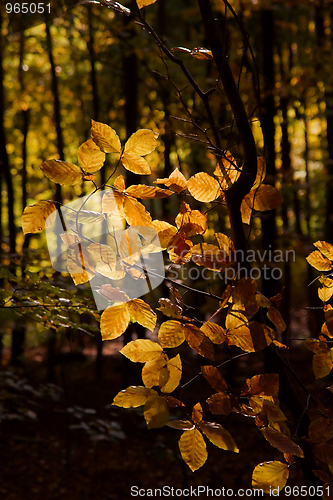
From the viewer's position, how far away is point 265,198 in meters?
0.92

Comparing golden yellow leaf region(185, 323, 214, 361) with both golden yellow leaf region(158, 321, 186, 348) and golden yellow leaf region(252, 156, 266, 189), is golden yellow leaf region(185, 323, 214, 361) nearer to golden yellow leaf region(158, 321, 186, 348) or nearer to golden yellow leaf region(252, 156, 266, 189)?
golden yellow leaf region(158, 321, 186, 348)

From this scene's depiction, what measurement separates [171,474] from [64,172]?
430 centimetres

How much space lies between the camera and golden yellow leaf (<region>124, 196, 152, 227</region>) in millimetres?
842

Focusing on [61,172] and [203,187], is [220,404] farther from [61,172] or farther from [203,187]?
[61,172]

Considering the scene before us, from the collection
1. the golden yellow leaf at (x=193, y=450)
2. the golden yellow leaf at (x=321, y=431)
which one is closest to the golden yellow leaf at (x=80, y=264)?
the golden yellow leaf at (x=193, y=450)

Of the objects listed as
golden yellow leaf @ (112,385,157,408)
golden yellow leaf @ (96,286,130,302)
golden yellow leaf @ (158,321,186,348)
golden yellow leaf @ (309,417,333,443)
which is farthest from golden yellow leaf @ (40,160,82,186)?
golden yellow leaf @ (309,417,333,443)

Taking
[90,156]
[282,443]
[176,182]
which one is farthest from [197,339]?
[90,156]

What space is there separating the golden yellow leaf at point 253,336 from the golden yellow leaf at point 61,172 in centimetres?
54

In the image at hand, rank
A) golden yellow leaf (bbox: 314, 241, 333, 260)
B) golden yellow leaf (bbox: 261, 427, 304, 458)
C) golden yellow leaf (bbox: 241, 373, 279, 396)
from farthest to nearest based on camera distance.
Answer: golden yellow leaf (bbox: 314, 241, 333, 260) < golden yellow leaf (bbox: 241, 373, 279, 396) < golden yellow leaf (bbox: 261, 427, 304, 458)

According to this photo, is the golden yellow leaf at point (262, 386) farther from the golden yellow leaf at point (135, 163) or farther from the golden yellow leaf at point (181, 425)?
the golden yellow leaf at point (135, 163)

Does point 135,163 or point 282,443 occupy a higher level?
point 135,163

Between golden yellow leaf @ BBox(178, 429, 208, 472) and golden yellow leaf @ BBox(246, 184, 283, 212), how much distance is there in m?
0.58

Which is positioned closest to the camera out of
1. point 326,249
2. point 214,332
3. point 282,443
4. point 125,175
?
point 282,443

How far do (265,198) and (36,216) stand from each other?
58 cm
